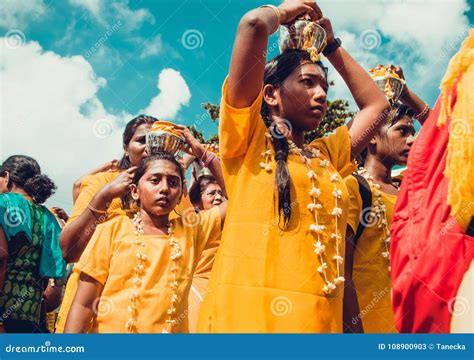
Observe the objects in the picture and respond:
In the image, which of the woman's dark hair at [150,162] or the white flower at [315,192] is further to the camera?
the woman's dark hair at [150,162]

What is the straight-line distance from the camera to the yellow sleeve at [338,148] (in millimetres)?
A: 2865

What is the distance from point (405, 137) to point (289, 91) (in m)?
1.29

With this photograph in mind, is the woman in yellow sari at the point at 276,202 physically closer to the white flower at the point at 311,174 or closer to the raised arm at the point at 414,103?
the white flower at the point at 311,174

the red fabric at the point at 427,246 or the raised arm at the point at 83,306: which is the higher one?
the raised arm at the point at 83,306

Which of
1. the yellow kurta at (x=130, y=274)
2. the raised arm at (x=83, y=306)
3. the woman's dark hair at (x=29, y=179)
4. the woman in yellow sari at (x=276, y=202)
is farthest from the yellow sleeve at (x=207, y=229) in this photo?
the woman's dark hair at (x=29, y=179)

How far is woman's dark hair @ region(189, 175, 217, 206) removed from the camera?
5109 millimetres

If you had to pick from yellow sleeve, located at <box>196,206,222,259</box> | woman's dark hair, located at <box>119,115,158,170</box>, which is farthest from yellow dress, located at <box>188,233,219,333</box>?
woman's dark hair, located at <box>119,115,158,170</box>

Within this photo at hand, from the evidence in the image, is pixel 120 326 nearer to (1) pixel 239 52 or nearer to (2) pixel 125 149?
(1) pixel 239 52

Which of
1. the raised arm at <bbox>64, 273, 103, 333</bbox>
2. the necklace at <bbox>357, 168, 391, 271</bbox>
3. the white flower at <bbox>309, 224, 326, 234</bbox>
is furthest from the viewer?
the necklace at <bbox>357, 168, 391, 271</bbox>

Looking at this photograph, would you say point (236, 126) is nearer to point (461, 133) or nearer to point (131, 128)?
point (461, 133)

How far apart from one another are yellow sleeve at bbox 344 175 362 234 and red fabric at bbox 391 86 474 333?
1.19m

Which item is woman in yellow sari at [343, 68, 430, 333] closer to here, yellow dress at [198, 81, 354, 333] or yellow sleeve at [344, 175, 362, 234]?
yellow sleeve at [344, 175, 362, 234]

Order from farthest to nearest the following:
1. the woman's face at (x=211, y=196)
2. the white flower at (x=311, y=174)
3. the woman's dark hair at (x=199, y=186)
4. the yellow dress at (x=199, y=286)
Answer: the woman's dark hair at (x=199, y=186)
the woman's face at (x=211, y=196)
the yellow dress at (x=199, y=286)
the white flower at (x=311, y=174)

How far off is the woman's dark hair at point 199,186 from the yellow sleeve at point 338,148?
7.35 feet
